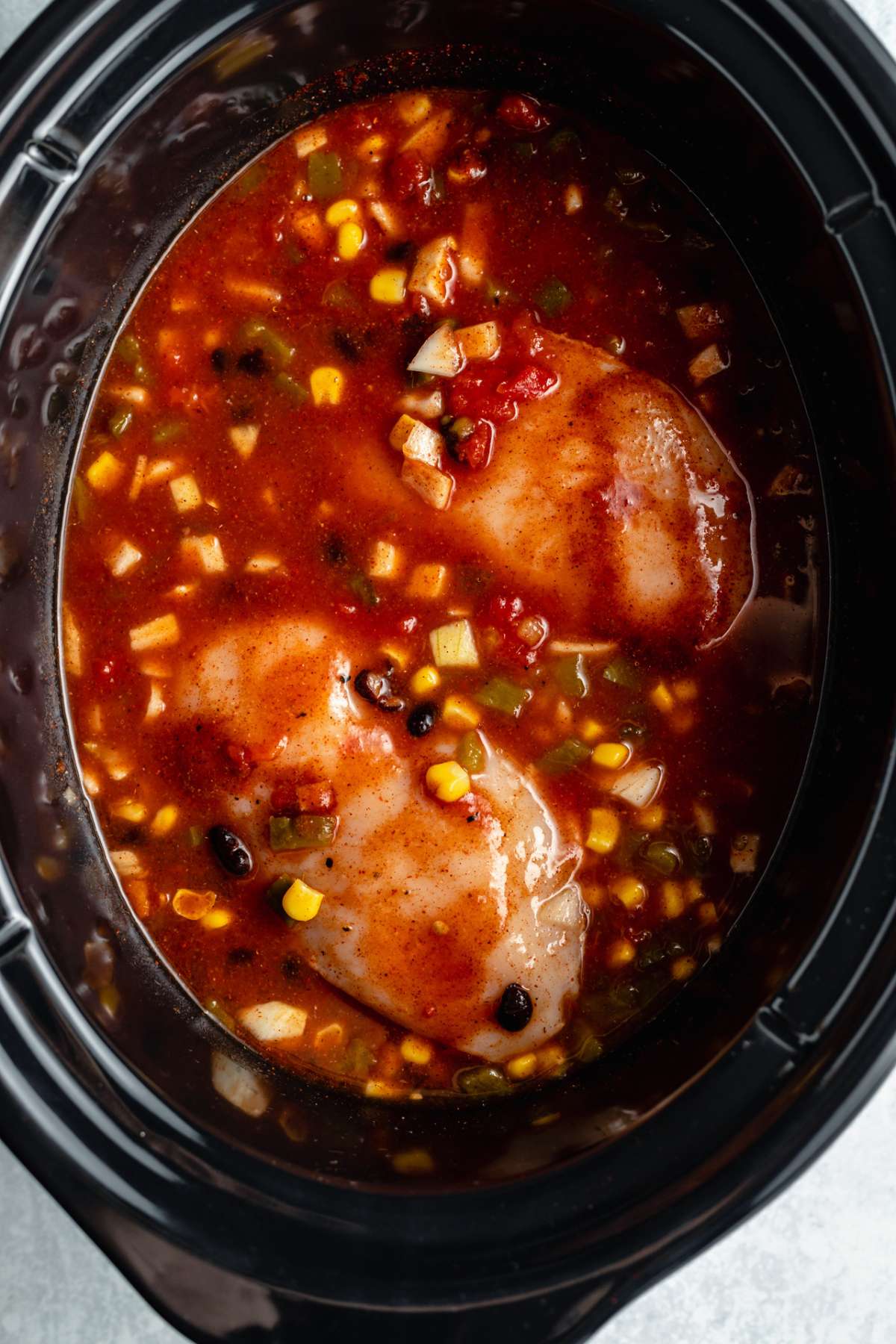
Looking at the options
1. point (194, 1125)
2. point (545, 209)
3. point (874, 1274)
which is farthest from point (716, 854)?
point (545, 209)

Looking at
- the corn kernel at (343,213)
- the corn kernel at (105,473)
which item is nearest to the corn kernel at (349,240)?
the corn kernel at (343,213)

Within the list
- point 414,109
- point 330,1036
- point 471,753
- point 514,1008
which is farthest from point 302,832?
→ point 414,109

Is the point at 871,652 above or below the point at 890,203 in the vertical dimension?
below

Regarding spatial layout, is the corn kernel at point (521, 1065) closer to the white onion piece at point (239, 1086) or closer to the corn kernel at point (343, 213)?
the white onion piece at point (239, 1086)

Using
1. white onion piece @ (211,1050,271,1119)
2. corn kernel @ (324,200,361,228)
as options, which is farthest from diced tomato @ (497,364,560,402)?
white onion piece @ (211,1050,271,1119)

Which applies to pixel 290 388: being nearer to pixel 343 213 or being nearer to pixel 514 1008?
pixel 343 213

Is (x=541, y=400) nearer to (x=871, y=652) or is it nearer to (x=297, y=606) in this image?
(x=297, y=606)
